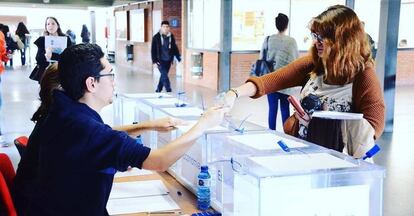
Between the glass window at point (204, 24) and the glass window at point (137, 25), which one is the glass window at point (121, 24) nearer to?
the glass window at point (137, 25)

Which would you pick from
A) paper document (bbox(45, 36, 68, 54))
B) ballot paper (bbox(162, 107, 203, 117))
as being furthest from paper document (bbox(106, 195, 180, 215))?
paper document (bbox(45, 36, 68, 54))

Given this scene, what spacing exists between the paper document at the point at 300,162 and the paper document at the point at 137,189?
2.98 ft

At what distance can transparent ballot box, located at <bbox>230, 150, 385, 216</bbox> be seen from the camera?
1566 millimetres

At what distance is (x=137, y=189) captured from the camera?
262cm

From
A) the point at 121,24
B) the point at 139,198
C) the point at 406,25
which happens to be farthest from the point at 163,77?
the point at 121,24

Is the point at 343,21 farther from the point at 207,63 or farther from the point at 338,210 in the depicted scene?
the point at 207,63

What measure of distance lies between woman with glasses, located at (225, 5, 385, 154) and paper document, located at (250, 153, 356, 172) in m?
0.40

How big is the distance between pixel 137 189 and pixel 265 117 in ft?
17.6

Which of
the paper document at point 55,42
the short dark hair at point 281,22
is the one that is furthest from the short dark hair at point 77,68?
the paper document at point 55,42

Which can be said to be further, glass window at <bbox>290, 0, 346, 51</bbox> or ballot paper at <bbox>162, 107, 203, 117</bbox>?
glass window at <bbox>290, 0, 346, 51</bbox>

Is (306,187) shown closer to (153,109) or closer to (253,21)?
(153,109)

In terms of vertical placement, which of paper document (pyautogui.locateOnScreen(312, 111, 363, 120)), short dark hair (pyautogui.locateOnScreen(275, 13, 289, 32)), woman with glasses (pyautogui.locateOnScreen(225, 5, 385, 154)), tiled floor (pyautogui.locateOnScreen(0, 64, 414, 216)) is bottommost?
tiled floor (pyautogui.locateOnScreen(0, 64, 414, 216))

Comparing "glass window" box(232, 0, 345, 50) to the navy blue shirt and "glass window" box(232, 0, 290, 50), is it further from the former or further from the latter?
the navy blue shirt

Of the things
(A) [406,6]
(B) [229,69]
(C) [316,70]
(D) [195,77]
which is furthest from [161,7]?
(C) [316,70]
